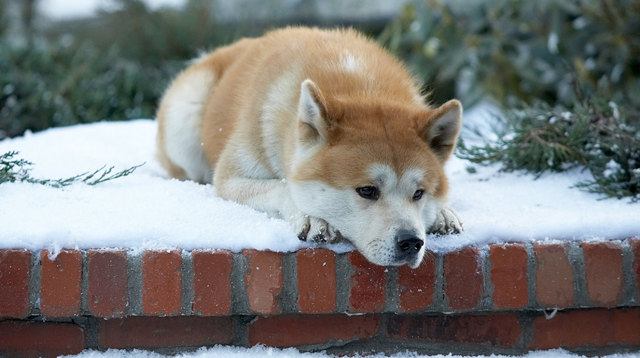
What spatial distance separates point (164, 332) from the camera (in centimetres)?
222

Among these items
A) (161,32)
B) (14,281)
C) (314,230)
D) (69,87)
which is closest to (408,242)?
(314,230)

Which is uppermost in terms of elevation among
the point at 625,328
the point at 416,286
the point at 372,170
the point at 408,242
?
the point at 372,170

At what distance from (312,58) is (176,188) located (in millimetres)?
860

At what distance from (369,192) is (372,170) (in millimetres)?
86

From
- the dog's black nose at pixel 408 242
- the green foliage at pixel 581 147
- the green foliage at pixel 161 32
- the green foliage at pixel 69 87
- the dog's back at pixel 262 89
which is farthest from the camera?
the green foliage at pixel 161 32

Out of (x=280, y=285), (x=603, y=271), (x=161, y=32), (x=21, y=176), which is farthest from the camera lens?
(x=161, y=32)

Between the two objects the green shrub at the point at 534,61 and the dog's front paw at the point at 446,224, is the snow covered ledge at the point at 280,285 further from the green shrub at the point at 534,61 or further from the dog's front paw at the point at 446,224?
the green shrub at the point at 534,61

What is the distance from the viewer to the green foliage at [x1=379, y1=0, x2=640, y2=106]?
15.7 ft

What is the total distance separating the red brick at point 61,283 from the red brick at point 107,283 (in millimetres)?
44

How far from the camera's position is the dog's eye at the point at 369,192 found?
2.25 meters

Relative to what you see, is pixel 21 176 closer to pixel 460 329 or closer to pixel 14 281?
pixel 14 281

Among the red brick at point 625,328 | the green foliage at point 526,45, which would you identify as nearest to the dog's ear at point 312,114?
the red brick at point 625,328

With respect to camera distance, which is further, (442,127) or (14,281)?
(442,127)

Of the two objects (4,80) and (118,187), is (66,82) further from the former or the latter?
(118,187)
